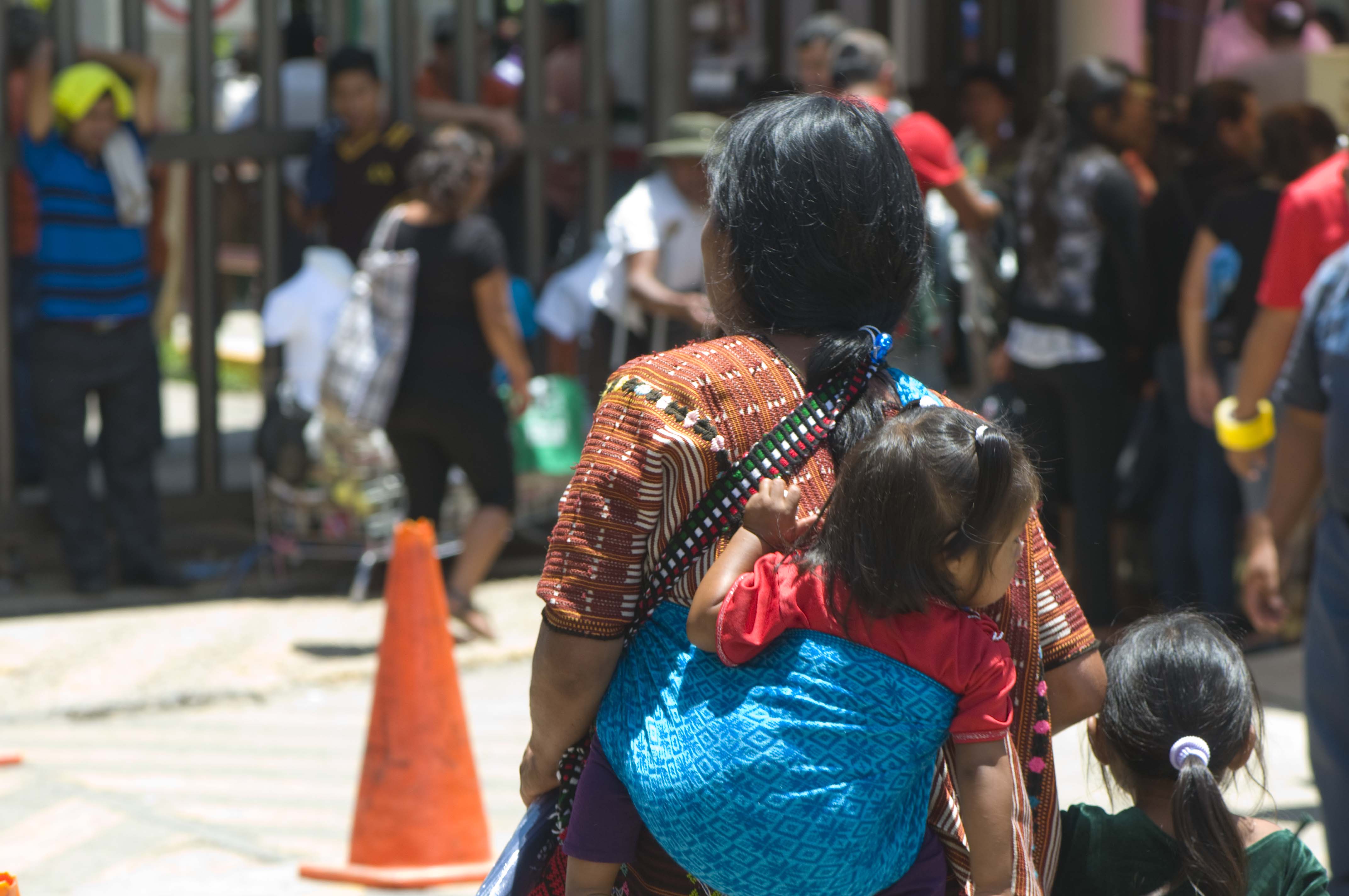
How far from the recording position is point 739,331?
191cm

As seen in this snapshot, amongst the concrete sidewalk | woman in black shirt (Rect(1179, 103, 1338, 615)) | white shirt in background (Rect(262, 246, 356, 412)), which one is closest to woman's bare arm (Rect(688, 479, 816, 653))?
the concrete sidewalk

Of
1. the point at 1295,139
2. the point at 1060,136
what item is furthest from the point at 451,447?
the point at 1295,139

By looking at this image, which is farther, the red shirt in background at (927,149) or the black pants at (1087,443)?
the black pants at (1087,443)

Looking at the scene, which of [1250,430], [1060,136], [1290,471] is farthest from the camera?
[1060,136]

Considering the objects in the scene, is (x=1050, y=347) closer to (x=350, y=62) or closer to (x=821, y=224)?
(x=350, y=62)

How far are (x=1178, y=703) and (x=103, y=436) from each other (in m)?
5.15

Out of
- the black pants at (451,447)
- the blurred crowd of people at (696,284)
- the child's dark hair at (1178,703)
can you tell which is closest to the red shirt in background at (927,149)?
the blurred crowd of people at (696,284)

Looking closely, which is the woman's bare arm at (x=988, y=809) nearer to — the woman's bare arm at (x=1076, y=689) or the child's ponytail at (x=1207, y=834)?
the woman's bare arm at (x=1076, y=689)

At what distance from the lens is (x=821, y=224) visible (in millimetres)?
1808

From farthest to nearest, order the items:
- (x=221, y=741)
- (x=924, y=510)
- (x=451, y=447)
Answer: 1. (x=451, y=447)
2. (x=221, y=741)
3. (x=924, y=510)

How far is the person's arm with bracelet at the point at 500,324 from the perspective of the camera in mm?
5832

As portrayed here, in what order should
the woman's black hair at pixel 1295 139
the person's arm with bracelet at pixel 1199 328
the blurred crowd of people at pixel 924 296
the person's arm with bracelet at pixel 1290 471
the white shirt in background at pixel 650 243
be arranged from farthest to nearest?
the white shirt in background at pixel 650 243 → the blurred crowd of people at pixel 924 296 → the person's arm with bracelet at pixel 1199 328 → the woman's black hair at pixel 1295 139 → the person's arm with bracelet at pixel 1290 471

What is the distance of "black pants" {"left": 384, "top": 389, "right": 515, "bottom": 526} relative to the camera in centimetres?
589

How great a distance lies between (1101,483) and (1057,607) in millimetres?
4129
